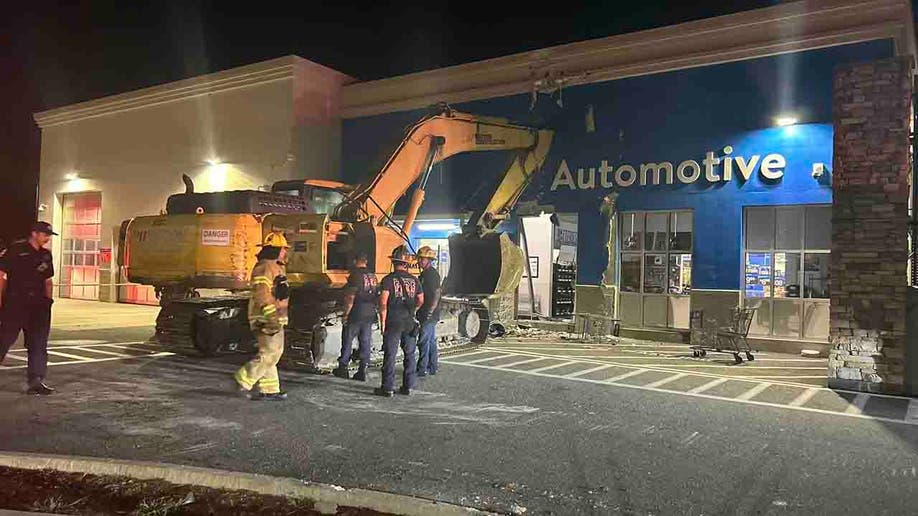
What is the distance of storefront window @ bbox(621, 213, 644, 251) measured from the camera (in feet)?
56.5

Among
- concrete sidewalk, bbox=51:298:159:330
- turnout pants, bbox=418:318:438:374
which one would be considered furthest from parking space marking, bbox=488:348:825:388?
concrete sidewalk, bbox=51:298:159:330

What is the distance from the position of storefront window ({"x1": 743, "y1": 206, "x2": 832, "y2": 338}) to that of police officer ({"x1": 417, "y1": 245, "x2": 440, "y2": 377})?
8657 mm

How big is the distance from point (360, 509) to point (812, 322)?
13.0 meters

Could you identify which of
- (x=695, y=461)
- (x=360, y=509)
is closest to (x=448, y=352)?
(x=695, y=461)

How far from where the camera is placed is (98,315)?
66.2 feet

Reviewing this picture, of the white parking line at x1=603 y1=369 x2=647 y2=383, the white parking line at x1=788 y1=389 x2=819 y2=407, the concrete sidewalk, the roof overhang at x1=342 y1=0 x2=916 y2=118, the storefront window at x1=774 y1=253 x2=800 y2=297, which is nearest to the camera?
the white parking line at x1=788 y1=389 x2=819 y2=407

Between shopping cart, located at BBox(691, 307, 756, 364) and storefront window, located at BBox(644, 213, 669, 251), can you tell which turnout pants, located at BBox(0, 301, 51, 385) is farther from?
storefront window, located at BBox(644, 213, 669, 251)

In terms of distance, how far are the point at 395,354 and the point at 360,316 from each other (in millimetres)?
1027

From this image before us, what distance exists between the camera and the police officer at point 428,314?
9859mm

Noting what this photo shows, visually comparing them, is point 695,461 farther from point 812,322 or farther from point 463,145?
point 812,322

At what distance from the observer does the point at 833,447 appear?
6.77 m

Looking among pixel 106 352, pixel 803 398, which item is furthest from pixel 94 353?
pixel 803 398

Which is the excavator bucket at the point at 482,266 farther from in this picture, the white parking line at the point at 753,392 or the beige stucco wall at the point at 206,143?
the beige stucco wall at the point at 206,143

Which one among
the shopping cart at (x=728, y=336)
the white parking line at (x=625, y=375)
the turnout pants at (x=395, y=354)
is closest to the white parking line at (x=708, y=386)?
the white parking line at (x=625, y=375)
